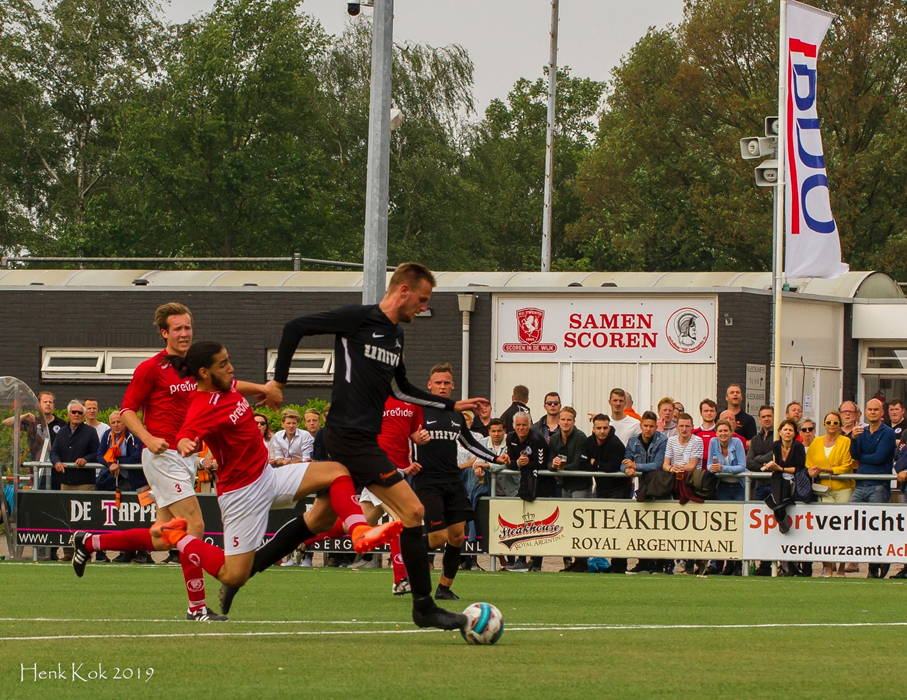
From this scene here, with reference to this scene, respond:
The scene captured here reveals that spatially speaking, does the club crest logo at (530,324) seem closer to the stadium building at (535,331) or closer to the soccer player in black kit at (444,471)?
the stadium building at (535,331)

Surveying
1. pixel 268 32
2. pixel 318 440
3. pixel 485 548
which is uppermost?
pixel 268 32

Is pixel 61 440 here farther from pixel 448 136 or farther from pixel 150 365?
pixel 448 136

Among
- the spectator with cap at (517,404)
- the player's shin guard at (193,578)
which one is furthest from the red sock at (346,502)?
the spectator with cap at (517,404)

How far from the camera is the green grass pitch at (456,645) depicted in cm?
635

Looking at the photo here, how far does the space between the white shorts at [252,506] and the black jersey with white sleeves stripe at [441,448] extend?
3.79 metres

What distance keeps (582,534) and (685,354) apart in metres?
8.95

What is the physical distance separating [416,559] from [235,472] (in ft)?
4.14

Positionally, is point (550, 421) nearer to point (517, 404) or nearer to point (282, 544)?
point (517, 404)

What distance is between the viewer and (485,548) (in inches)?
701

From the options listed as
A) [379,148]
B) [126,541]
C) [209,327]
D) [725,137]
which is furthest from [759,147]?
[725,137]

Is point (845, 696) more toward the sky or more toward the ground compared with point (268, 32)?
more toward the ground

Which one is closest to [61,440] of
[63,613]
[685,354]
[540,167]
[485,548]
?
[485,548]

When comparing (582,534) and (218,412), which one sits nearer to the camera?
(218,412)

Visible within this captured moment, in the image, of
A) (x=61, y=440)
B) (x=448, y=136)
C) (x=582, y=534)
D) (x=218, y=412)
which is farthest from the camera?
(x=448, y=136)
